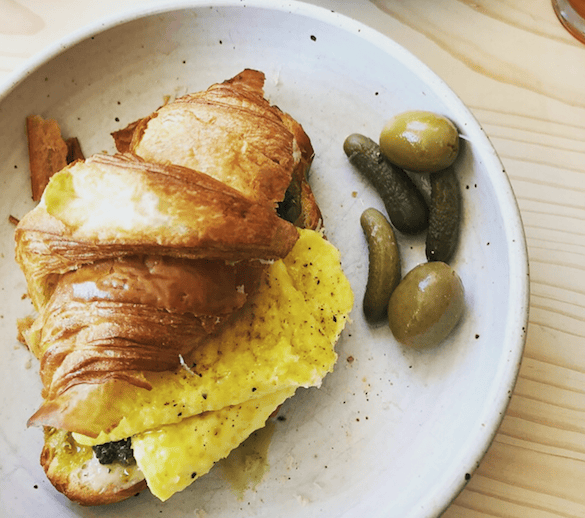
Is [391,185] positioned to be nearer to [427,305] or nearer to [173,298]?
[427,305]

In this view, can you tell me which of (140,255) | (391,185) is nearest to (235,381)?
(140,255)

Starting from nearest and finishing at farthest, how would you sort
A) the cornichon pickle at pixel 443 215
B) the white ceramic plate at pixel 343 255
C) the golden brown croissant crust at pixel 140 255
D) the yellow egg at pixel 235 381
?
1. the golden brown croissant crust at pixel 140 255
2. the yellow egg at pixel 235 381
3. the white ceramic plate at pixel 343 255
4. the cornichon pickle at pixel 443 215

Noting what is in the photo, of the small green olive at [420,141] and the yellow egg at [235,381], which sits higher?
the small green olive at [420,141]

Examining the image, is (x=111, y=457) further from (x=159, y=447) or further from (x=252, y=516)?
(x=252, y=516)

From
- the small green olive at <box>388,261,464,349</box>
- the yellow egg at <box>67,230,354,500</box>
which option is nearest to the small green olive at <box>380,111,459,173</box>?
the small green olive at <box>388,261,464,349</box>

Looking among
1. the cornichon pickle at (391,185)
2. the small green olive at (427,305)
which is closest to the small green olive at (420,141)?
the cornichon pickle at (391,185)

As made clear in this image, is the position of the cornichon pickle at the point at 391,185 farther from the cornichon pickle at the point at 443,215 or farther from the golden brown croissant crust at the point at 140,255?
the golden brown croissant crust at the point at 140,255

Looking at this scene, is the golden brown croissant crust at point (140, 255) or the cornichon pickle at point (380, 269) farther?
the cornichon pickle at point (380, 269)
